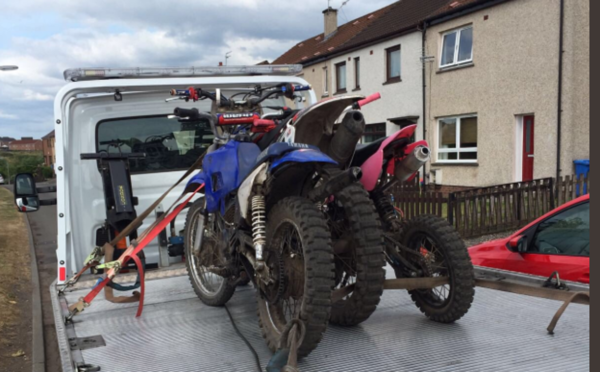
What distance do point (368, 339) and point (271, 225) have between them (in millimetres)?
749

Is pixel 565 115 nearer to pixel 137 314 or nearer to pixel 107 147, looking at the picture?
pixel 107 147

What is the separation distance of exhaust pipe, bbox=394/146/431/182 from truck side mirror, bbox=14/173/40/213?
2813 mm

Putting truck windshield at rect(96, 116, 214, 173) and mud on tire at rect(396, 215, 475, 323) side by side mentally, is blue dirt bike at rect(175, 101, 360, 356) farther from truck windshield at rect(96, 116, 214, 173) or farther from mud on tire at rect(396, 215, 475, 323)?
truck windshield at rect(96, 116, 214, 173)

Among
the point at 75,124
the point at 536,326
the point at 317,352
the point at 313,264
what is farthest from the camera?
the point at 75,124

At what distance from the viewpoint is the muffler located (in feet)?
8.73

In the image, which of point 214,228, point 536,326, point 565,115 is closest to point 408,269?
point 536,326

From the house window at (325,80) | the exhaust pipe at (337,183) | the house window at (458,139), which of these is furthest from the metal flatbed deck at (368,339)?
the house window at (325,80)

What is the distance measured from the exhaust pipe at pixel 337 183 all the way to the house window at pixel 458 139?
1465 centimetres

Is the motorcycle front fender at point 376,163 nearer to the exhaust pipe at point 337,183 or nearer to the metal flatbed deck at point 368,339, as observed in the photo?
the exhaust pipe at point 337,183

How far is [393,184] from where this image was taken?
10.2 ft

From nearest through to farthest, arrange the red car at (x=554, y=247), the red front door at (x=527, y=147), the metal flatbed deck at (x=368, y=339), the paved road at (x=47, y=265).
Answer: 1. the metal flatbed deck at (x=368, y=339)
2. the red car at (x=554, y=247)
3. the paved road at (x=47, y=265)
4. the red front door at (x=527, y=147)

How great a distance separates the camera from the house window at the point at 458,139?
1667 cm

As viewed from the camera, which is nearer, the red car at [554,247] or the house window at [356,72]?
the red car at [554,247]

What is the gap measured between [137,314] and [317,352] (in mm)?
1246
